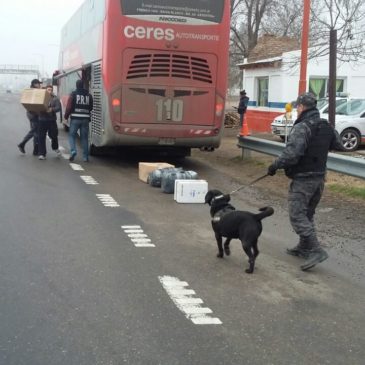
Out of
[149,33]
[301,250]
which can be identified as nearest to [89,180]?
[149,33]

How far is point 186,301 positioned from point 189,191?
4.48m

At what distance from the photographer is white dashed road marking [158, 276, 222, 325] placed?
427 centimetres

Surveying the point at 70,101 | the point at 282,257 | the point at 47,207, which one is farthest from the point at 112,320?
the point at 70,101

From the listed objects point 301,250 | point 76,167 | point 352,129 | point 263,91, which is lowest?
point 301,250

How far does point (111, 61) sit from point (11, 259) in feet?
21.6

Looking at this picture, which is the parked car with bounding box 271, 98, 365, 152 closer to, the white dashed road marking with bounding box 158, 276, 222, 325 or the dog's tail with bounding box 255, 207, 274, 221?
the dog's tail with bounding box 255, 207, 274, 221

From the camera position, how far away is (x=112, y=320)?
419 centimetres

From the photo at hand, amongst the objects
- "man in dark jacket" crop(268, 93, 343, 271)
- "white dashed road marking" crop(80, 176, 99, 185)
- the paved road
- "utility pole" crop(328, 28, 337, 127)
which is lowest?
the paved road

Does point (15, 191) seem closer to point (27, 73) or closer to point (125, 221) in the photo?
point (125, 221)

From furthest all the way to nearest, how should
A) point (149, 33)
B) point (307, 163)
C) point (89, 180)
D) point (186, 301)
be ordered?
point (149, 33) < point (89, 180) < point (307, 163) < point (186, 301)

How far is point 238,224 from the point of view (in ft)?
17.9

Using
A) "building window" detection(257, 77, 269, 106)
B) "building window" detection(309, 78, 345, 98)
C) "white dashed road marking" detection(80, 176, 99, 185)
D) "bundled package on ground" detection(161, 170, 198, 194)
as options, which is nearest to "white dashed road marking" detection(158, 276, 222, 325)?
"bundled package on ground" detection(161, 170, 198, 194)

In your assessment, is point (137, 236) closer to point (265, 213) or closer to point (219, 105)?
point (265, 213)

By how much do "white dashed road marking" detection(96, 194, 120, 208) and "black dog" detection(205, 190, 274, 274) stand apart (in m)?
2.97
